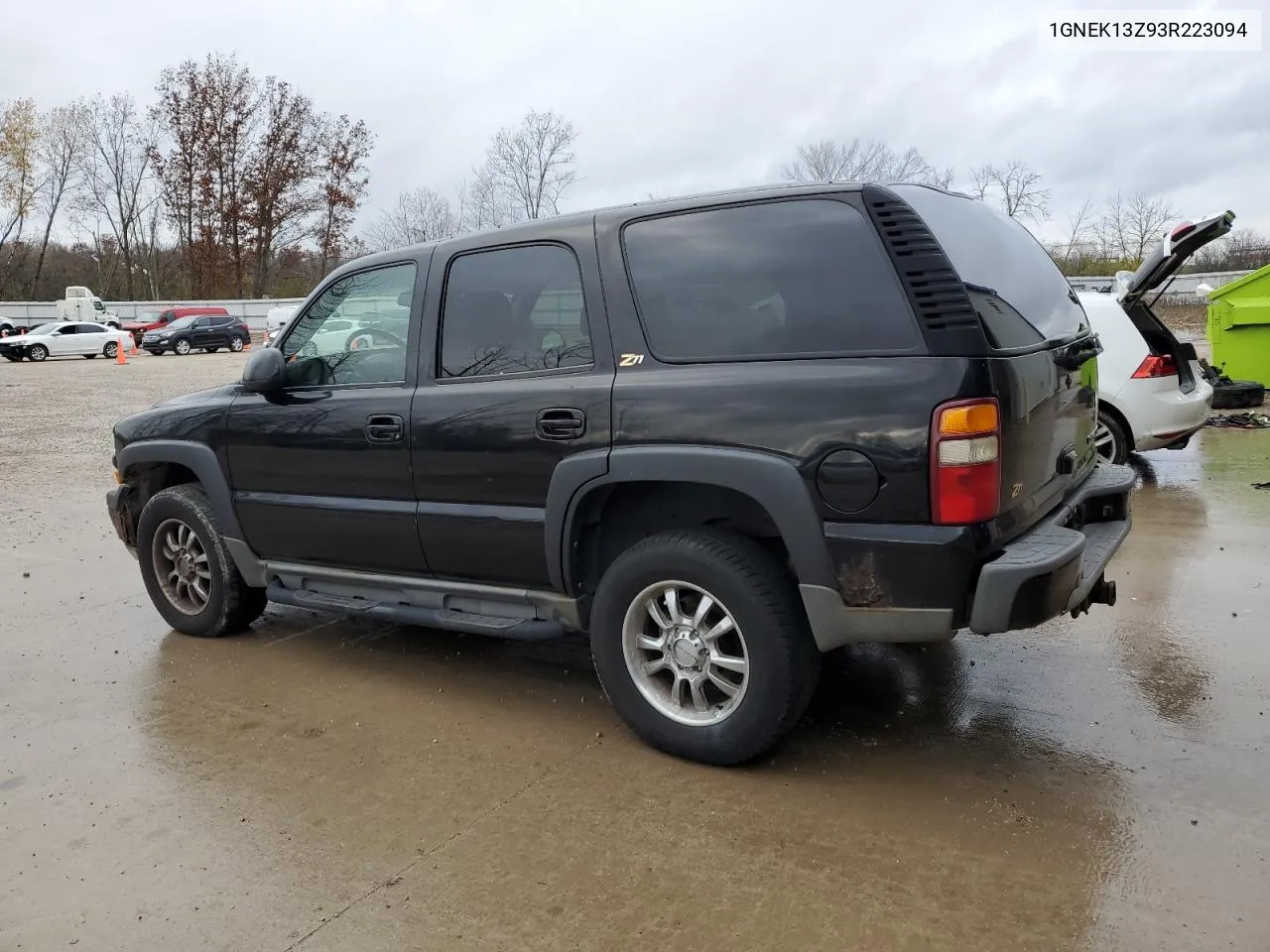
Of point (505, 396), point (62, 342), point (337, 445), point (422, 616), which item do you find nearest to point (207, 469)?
point (337, 445)

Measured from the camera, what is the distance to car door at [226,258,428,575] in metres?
4.12

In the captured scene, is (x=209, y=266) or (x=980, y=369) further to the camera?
(x=209, y=266)

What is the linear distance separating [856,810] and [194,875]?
2.04 metres

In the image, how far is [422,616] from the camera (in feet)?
13.5

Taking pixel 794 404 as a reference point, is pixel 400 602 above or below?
below

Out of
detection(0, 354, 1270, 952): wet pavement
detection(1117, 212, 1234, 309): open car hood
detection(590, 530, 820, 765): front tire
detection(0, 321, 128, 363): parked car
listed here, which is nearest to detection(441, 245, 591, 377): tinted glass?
detection(590, 530, 820, 765): front tire

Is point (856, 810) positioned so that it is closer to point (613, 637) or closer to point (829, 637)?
point (829, 637)

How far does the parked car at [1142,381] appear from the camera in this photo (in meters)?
7.52

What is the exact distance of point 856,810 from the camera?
313 centimetres

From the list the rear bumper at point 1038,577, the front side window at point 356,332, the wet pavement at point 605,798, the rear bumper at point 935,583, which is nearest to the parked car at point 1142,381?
the wet pavement at point 605,798

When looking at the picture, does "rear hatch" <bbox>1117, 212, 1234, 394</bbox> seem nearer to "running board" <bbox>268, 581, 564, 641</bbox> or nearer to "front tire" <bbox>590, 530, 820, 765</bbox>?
"front tire" <bbox>590, 530, 820, 765</bbox>

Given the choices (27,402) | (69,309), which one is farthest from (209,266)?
(27,402)

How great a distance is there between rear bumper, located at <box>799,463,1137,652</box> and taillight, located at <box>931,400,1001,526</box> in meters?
0.06

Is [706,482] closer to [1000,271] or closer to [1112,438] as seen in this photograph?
[1000,271]
